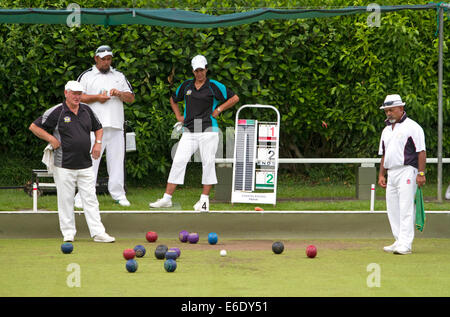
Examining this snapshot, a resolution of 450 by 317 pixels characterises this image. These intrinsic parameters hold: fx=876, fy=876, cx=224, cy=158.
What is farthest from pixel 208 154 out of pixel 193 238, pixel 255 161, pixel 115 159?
pixel 193 238

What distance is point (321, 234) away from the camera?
10695 mm

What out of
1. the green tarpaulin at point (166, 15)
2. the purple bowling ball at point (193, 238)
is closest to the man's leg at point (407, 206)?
the purple bowling ball at point (193, 238)

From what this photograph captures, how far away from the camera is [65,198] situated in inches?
391

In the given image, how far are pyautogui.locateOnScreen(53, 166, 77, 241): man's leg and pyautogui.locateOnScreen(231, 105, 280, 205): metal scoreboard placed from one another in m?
2.35

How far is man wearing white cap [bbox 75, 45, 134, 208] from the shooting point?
36.6ft

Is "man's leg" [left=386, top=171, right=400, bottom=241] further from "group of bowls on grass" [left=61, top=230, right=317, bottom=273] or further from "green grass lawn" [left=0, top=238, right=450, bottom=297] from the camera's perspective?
"group of bowls on grass" [left=61, top=230, right=317, bottom=273]

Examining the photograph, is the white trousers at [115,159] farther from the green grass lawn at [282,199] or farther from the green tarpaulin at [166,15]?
the green tarpaulin at [166,15]

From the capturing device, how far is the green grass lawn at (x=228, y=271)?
6.96 metres

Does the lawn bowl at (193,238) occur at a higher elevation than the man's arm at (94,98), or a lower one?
lower

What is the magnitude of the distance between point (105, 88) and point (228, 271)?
13.3 ft

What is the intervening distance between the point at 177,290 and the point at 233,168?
4.79m

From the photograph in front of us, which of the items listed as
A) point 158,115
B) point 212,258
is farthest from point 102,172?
point 212,258

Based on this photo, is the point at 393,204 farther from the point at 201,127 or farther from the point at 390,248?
the point at 201,127

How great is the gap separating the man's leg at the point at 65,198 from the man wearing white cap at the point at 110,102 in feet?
3.73
